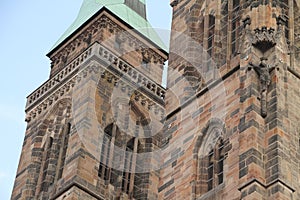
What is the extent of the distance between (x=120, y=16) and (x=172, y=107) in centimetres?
1244

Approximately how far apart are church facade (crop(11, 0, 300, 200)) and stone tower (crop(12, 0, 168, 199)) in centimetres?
5

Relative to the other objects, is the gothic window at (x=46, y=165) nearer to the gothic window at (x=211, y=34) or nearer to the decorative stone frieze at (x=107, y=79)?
the decorative stone frieze at (x=107, y=79)

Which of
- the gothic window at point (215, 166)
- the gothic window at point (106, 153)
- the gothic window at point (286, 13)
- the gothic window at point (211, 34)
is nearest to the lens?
the gothic window at point (215, 166)

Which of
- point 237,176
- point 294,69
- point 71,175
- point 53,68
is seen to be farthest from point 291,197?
point 53,68

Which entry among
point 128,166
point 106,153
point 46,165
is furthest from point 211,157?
point 46,165

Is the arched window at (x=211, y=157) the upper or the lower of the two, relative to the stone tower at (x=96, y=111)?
lower

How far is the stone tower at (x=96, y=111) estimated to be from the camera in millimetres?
34969

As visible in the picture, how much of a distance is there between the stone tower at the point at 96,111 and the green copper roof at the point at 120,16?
0.05m

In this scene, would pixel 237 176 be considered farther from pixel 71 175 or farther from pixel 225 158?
pixel 71 175

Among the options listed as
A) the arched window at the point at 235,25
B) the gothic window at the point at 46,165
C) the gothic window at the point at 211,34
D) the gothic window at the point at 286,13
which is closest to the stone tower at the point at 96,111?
the gothic window at the point at 46,165

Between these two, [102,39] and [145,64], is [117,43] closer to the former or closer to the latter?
[102,39]

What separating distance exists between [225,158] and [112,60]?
1362cm

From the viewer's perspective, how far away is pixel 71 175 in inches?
1331

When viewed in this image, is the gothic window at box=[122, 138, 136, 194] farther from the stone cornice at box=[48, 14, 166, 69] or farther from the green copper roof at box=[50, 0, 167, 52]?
the green copper roof at box=[50, 0, 167, 52]
